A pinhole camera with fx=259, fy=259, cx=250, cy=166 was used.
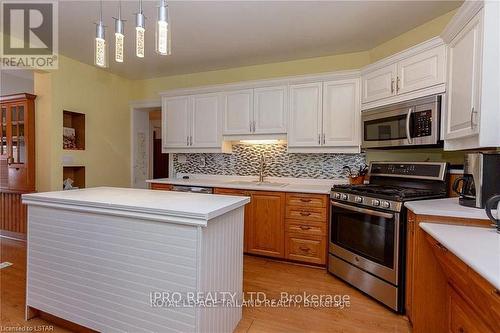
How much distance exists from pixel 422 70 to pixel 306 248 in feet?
6.69

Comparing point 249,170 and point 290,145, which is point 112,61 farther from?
point 290,145

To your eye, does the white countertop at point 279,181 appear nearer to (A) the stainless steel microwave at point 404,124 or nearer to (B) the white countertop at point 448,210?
(A) the stainless steel microwave at point 404,124

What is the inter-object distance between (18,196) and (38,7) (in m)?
2.55

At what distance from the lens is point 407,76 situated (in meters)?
2.30

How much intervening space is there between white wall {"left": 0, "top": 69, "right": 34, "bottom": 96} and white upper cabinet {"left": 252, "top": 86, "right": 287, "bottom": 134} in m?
3.86

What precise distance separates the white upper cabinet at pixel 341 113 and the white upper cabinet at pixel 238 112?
0.96 m

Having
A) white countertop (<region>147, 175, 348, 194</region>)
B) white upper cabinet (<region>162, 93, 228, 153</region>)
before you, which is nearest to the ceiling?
white upper cabinet (<region>162, 93, 228, 153</region>)

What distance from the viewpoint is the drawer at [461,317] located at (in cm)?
119

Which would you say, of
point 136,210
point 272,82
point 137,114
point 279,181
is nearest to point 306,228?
point 279,181

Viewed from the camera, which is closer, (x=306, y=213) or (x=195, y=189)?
(x=306, y=213)

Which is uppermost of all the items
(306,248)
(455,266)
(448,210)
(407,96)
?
(407,96)

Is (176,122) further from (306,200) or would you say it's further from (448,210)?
(448,210)

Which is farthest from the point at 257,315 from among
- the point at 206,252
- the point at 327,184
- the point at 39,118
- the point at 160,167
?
the point at 160,167

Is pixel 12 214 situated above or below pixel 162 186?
below
